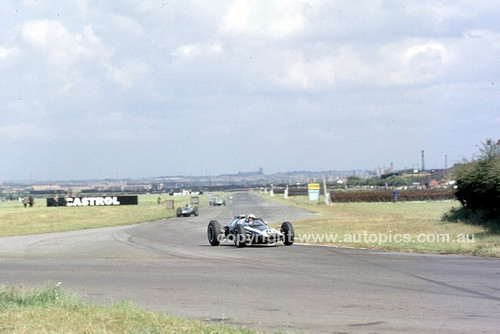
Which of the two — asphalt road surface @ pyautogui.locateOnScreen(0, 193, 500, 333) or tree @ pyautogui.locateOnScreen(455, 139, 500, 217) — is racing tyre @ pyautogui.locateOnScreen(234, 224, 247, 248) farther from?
tree @ pyautogui.locateOnScreen(455, 139, 500, 217)

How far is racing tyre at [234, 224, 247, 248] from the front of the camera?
92.4 feet

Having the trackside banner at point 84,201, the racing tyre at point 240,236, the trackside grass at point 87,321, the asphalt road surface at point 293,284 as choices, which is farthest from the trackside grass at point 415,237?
the trackside banner at point 84,201

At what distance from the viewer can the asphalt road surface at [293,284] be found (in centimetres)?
1149

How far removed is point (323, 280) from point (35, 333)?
8640 mm

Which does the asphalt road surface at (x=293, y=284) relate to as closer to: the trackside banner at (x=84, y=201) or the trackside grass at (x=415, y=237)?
the trackside grass at (x=415, y=237)

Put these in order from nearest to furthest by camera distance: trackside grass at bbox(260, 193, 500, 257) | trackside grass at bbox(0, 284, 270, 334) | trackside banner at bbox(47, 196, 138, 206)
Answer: trackside grass at bbox(0, 284, 270, 334)
trackside grass at bbox(260, 193, 500, 257)
trackside banner at bbox(47, 196, 138, 206)

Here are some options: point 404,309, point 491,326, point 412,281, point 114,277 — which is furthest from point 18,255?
point 491,326

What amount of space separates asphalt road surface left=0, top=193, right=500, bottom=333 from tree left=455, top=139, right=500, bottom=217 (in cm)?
1236

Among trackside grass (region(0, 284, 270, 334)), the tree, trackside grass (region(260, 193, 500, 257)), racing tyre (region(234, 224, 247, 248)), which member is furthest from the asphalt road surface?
the tree

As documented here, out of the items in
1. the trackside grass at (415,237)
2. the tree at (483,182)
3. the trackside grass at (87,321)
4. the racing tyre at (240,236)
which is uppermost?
the tree at (483,182)

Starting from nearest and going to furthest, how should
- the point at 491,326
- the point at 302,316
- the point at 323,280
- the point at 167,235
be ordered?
the point at 491,326, the point at 302,316, the point at 323,280, the point at 167,235

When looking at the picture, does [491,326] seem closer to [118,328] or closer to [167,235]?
[118,328]

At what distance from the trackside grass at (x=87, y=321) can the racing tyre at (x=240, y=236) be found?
1625 centimetres

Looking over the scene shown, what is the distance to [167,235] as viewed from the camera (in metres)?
38.6
